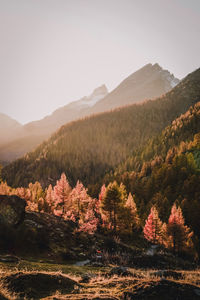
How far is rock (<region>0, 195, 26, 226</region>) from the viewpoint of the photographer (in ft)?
59.2

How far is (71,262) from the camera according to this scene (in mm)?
18109

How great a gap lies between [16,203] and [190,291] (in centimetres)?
1898

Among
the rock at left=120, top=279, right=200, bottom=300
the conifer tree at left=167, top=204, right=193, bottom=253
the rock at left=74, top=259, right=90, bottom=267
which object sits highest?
the rock at left=120, top=279, right=200, bottom=300

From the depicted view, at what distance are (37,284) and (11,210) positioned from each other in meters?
13.7

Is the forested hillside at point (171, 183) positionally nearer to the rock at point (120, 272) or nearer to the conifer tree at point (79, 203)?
the conifer tree at point (79, 203)

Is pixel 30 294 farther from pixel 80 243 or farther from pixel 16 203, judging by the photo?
pixel 80 243

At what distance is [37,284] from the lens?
702 cm

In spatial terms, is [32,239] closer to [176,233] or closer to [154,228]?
[154,228]

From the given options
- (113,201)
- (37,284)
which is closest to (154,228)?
(113,201)

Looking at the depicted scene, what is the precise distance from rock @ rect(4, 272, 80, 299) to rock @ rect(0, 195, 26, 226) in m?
12.4

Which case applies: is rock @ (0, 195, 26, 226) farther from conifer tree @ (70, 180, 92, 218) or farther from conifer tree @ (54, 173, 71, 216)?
conifer tree @ (70, 180, 92, 218)

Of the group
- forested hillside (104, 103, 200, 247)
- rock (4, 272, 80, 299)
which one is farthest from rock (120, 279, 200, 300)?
forested hillside (104, 103, 200, 247)

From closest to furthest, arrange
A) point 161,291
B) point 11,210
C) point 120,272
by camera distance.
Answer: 1. point 161,291
2. point 120,272
3. point 11,210

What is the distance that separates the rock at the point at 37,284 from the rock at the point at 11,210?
1237cm
